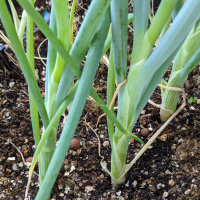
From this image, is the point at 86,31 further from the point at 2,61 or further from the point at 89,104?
the point at 2,61

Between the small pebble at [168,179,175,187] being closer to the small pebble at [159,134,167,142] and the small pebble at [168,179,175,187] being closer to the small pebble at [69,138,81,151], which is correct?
the small pebble at [159,134,167,142]

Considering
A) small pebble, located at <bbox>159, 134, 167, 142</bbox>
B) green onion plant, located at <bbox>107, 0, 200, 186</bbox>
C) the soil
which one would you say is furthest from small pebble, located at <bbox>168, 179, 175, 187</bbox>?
green onion plant, located at <bbox>107, 0, 200, 186</bbox>

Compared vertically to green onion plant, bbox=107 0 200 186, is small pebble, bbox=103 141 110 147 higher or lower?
lower

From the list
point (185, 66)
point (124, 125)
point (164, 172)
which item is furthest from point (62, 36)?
point (164, 172)

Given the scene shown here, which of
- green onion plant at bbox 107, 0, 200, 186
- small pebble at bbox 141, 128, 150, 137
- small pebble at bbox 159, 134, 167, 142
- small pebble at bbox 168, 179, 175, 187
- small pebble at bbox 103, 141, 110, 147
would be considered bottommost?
small pebble at bbox 168, 179, 175, 187

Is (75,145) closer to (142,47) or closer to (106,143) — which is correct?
(106,143)

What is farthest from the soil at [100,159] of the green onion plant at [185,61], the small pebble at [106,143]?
the green onion plant at [185,61]

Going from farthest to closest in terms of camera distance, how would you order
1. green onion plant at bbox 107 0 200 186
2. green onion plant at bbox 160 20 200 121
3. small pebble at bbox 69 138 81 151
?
small pebble at bbox 69 138 81 151, green onion plant at bbox 160 20 200 121, green onion plant at bbox 107 0 200 186

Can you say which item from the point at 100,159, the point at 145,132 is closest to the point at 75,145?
the point at 100,159

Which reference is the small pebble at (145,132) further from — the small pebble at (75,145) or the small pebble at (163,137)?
the small pebble at (75,145)
